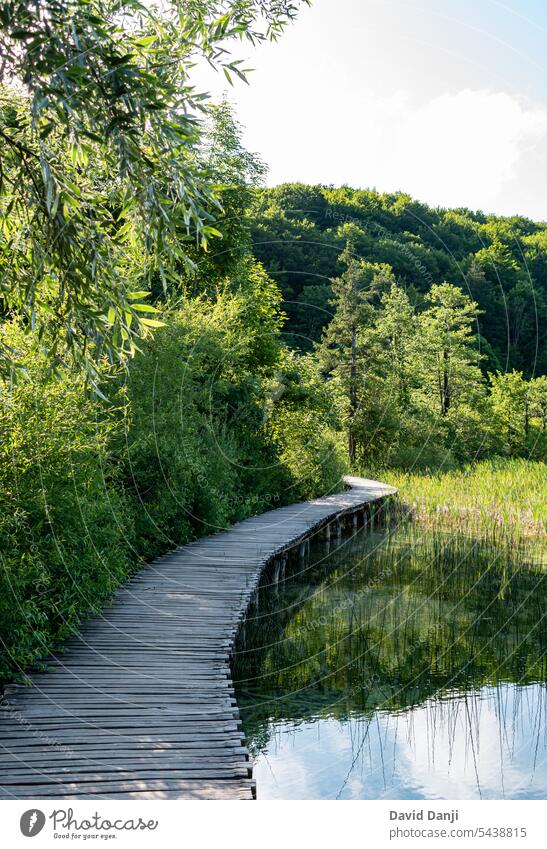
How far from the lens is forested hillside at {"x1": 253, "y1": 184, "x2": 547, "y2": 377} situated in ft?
92.5

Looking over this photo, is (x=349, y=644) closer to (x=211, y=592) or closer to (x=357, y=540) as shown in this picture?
(x=211, y=592)

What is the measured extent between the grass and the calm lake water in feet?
10.3

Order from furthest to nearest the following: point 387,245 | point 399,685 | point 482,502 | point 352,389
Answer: point 387,245 < point 352,389 < point 482,502 < point 399,685

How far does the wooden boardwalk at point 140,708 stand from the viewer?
4.68 m

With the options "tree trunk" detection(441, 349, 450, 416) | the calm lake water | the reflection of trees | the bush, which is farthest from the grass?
"tree trunk" detection(441, 349, 450, 416)

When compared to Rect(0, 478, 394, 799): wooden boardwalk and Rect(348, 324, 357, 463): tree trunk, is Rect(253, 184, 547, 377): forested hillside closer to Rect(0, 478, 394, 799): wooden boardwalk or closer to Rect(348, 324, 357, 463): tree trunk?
Rect(348, 324, 357, 463): tree trunk

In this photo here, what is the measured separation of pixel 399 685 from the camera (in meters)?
8.62

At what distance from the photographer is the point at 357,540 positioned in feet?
64.1

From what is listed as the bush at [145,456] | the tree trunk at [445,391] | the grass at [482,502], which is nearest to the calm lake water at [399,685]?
the bush at [145,456]

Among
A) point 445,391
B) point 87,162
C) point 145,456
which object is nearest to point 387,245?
point 445,391

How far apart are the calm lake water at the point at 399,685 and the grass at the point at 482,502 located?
3.15 m

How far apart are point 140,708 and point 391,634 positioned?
528cm
